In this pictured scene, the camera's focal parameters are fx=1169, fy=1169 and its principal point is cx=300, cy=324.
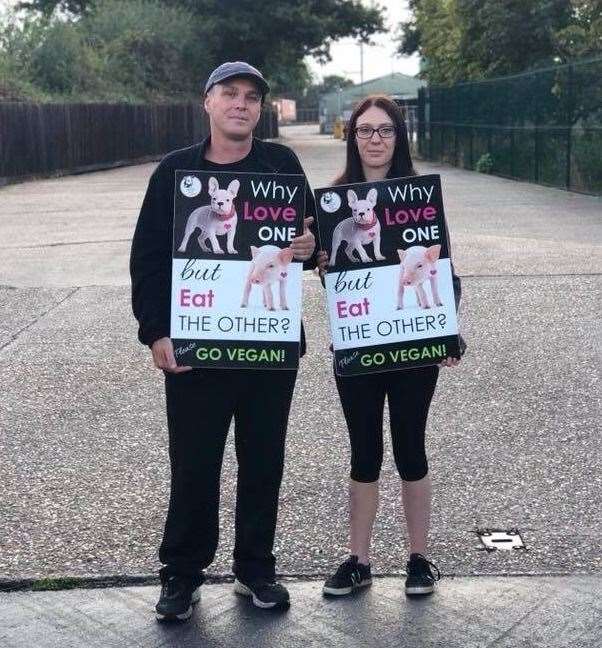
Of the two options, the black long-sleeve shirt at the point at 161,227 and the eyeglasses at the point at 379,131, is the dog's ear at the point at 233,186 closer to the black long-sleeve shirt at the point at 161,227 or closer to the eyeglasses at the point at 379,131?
the black long-sleeve shirt at the point at 161,227

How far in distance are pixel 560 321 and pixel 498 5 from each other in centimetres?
1977

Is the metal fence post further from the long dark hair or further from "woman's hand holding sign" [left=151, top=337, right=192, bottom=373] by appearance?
"woman's hand holding sign" [left=151, top=337, right=192, bottom=373]

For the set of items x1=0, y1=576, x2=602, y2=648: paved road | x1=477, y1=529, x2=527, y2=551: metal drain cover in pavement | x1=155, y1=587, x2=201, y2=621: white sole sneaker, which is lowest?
x1=477, y1=529, x2=527, y2=551: metal drain cover in pavement

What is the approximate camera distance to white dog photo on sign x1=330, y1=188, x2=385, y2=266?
3.96 metres

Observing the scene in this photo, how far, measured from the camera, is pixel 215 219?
3.90m

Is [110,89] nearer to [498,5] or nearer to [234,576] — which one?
[498,5]

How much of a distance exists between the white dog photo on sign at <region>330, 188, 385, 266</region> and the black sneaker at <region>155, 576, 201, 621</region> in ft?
4.01

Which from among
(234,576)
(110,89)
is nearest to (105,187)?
(110,89)

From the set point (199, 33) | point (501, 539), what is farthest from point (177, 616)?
point (199, 33)

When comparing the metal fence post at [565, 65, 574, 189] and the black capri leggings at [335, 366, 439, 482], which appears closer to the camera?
the black capri leggings at [335, 366, 439, 482]

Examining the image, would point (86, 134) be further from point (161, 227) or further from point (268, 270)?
point (268, 270)

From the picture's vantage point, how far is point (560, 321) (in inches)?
354

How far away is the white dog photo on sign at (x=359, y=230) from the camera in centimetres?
396

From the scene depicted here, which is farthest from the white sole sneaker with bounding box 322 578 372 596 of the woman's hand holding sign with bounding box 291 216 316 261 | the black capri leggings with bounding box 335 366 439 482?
the woman's hand holding sign with bounding box 291 216 316 261
